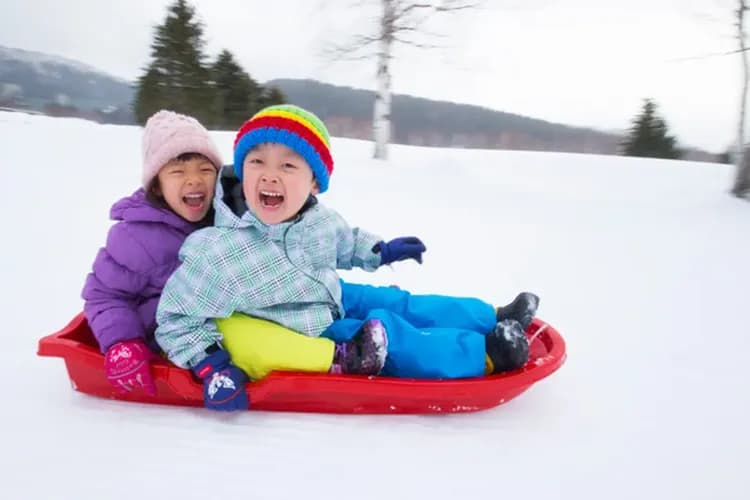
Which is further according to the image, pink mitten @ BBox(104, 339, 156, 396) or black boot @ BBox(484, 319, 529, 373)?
black boot @ BBox(484, 319, 529, 373)

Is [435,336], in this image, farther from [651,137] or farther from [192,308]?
[651,137]

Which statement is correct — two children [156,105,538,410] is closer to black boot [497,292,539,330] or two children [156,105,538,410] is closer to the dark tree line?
black boot [497,292,539,330]

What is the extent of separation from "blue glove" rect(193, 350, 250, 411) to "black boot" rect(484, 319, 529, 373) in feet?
2.80

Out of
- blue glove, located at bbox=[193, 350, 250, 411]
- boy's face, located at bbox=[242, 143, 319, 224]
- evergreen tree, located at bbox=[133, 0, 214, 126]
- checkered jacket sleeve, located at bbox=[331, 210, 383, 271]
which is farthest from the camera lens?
evergreen tree, located at bbox=[133, 0, 214, 126]

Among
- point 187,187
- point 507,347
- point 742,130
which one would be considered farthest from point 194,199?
point 742,130

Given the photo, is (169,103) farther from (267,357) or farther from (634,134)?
(267,357)

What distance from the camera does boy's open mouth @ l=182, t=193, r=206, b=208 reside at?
2111mm

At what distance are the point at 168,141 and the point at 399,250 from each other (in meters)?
1.03

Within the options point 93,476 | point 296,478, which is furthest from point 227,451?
point 93,476

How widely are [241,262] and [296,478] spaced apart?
2.28 feet

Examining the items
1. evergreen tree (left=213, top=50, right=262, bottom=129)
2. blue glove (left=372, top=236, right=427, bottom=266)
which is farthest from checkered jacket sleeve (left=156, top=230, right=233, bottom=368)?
evergreen tree (left=213, top=50, right=262, bottom=129)

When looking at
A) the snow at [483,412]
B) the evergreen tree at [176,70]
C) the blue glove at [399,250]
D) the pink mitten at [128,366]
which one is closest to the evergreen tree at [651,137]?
the evergreen tree at [176,70]

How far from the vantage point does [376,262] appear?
253 centimetres

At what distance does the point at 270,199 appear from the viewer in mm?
1915
